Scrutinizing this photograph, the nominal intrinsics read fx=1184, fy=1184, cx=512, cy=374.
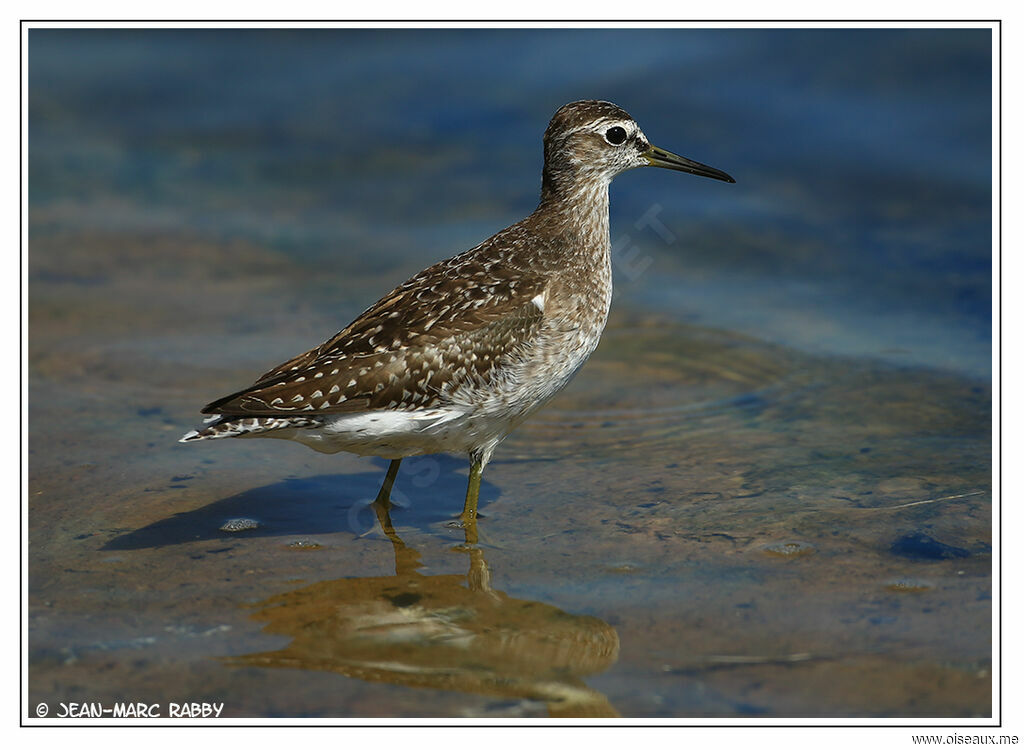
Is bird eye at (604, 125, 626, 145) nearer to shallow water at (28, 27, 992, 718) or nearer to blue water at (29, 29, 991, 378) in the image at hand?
shallow water at (28, 27, 992, 718)

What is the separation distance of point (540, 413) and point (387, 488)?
2.36 m

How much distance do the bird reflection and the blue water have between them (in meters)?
5.80

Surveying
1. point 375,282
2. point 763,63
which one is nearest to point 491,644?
point 375,282

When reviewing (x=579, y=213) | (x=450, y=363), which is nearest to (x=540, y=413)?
(x=579, y=213)

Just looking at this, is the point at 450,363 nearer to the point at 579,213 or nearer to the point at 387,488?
the point at 387,488

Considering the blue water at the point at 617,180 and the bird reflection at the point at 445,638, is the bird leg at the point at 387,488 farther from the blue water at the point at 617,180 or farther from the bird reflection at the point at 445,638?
the blue water at the point at 617,180

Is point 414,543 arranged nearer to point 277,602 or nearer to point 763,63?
point 277,602

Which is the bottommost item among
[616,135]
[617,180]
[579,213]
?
[579,213]

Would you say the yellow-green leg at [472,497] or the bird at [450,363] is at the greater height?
the bird at [450,363]

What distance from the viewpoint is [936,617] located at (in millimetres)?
6941

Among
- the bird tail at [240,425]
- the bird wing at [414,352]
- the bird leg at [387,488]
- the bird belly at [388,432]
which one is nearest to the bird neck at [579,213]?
the bird wing at [414,352]

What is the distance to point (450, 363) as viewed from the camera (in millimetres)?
8031

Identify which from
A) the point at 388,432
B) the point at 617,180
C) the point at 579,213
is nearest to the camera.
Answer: the point at 388,432

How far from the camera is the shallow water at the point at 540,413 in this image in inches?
262
